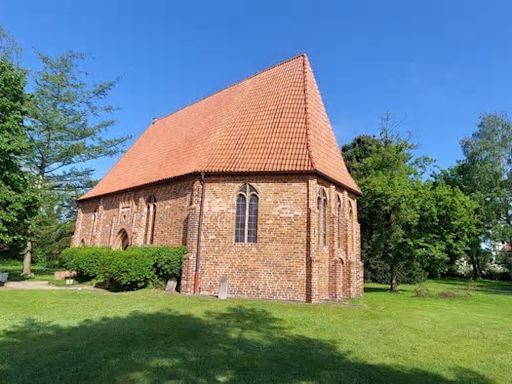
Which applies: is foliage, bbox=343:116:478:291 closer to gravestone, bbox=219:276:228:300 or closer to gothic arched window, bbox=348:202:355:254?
gothic arched window, bbox=348:202:355:254

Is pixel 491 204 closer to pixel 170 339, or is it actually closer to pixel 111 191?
pixel 111 191

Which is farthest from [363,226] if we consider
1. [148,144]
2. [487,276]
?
[487,276]

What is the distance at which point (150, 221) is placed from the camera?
1917 centimetres

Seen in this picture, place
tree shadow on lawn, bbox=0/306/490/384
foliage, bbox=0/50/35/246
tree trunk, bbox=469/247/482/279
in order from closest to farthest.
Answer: tree shadow on lawn, bbox=0/306/490/384 → foliage, bbox=0/50/35/246 → tree trunk, bbox=469/247/482/279

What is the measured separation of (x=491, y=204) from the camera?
36375mm

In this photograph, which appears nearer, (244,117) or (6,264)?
(244,117)

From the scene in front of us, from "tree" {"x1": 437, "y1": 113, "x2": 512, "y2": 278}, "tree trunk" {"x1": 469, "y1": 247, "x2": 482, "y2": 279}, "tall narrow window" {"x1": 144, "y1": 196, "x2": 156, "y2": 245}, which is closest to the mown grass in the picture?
"tall narrow window" {"x1": 144, "y1": 196, "x2": 156, "y2": 245}

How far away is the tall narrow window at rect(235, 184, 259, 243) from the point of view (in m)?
15.1

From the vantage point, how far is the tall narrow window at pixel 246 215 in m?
15.1

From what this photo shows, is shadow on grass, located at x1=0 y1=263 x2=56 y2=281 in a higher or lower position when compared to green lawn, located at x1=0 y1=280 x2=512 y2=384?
higher

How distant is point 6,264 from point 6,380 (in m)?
40.9

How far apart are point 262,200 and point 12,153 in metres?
13.1

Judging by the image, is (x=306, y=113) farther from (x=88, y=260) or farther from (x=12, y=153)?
(x=12, y=153)

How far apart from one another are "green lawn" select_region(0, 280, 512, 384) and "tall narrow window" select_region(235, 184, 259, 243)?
2978 mm
